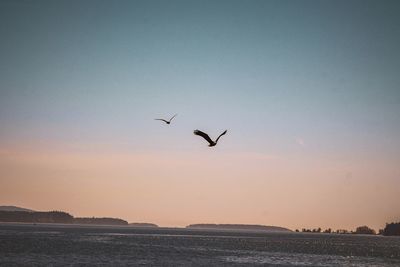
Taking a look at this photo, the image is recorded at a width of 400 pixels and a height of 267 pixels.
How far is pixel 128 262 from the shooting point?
6506 centimetres

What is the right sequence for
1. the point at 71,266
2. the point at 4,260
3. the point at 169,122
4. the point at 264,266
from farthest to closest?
1. the point at 264,266
2. the point at 4,260
3. the point at 71,266
4. the point at 169,122

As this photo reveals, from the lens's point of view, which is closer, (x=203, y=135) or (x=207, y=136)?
(x=203, y=135)

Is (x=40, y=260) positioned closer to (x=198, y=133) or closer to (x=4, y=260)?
(x=4, y=260)

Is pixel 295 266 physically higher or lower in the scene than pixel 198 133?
lower

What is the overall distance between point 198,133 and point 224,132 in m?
1.20

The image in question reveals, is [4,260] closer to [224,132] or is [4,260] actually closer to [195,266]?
[195,266]

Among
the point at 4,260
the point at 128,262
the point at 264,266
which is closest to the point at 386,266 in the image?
the point at 264,266

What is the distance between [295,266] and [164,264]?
19618 mm

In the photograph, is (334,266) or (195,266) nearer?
(195,266)

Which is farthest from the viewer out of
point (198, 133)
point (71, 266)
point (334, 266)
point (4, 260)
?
point (334, 266)

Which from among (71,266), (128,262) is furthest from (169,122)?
(128,262)

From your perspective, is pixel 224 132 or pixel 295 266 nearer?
pixel 224 132

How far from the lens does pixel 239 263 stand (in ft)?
235

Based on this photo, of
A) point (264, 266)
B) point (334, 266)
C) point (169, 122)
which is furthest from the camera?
point (334, 266)
